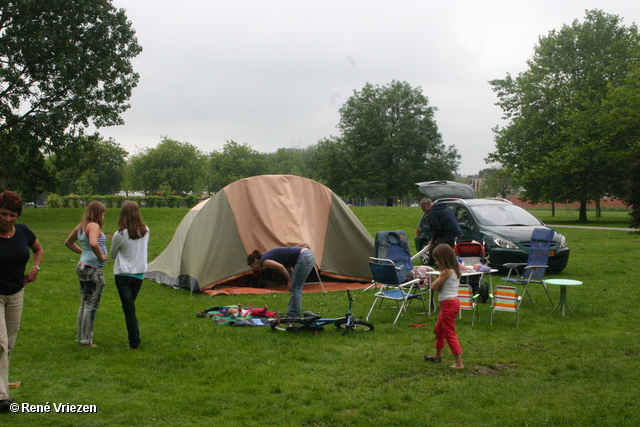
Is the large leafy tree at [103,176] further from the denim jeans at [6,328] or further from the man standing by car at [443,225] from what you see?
the denim jeans at [6,328]

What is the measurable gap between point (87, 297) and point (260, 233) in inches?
188

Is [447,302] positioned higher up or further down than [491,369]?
higher up

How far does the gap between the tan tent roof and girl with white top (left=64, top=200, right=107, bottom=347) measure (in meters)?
3.86

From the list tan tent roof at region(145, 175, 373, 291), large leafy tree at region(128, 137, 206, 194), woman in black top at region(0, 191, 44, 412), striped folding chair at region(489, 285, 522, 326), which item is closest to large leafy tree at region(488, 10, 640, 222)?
tan tent roof at region(145, 175, 373, 291)

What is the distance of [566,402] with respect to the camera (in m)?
4.72

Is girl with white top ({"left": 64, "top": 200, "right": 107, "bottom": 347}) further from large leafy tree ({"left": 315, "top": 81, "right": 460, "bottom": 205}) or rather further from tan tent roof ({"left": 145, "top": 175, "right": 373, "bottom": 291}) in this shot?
large leafy tree ({"left": 315, "top": 81, "right": 460, "bottom": 205})

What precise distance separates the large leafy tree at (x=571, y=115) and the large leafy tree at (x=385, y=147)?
40.9ft

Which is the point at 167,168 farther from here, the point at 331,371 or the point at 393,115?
the point at 331,371

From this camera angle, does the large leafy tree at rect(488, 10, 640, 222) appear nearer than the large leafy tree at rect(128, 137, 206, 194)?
Yes

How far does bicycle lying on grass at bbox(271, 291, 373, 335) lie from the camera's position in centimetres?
732

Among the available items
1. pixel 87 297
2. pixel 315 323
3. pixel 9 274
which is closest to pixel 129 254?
pixel 87 297

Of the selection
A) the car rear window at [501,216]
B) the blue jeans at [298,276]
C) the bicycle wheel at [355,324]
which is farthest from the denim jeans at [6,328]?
the car rear window at [501,216]

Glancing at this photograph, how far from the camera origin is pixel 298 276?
25.3 ft

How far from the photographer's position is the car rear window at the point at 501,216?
42.0 feet
